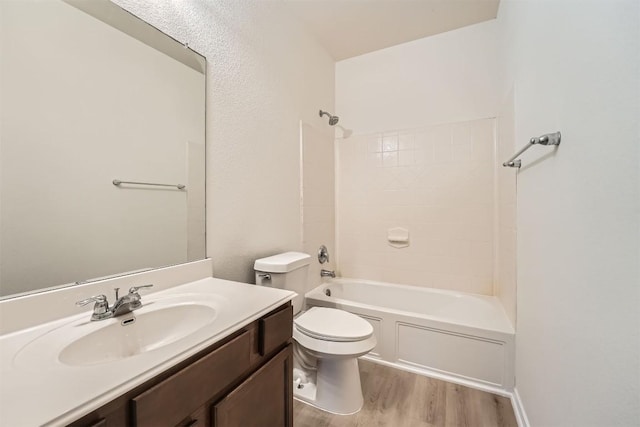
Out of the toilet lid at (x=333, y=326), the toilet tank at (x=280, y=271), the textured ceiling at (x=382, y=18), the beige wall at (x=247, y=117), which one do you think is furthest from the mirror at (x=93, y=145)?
the textured ceiling at (x=382, y=18)

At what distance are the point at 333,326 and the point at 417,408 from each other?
66 centimetres

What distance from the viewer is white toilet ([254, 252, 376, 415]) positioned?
1.44 metres

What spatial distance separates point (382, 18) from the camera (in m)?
2.11

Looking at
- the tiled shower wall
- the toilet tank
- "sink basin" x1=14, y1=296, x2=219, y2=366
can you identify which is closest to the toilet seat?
the toilet tank

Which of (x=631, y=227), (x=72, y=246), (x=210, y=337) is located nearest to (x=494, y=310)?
(x=631, y=227)

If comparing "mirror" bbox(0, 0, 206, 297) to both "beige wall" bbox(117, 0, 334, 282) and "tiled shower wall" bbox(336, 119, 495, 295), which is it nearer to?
"beige wall" bbox(117, 0, 334, 282)

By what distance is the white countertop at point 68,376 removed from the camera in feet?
1.47

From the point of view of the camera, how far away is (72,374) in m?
0.55

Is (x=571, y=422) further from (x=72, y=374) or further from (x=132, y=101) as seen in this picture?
→ (x=132, y=101)

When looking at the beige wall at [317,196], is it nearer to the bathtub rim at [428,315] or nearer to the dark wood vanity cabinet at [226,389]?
the bathtub rim at [428,315]

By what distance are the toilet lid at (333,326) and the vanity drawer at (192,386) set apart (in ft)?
2.22

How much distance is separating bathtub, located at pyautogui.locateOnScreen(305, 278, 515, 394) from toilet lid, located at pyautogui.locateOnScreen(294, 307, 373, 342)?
36cm

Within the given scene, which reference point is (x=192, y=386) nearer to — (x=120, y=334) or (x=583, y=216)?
(x=120, y=334)

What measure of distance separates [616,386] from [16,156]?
172cm
